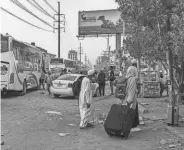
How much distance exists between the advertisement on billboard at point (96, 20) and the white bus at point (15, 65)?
928 inches

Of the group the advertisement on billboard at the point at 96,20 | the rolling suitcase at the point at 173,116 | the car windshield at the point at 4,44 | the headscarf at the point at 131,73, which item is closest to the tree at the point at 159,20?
the headscarf at the point at 131,73

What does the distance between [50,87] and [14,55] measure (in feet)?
8.74

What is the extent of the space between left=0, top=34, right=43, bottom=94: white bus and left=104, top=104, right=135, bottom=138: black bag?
10.2m

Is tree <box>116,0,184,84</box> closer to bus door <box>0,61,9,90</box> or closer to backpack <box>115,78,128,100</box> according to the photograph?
backpack <box>115,78,128,100</box>

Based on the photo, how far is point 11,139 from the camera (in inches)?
279

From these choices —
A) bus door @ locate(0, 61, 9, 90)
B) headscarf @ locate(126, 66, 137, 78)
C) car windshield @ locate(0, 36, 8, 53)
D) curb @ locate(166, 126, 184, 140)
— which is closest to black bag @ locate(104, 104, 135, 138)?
headscarf @ locate(126, 66, 137, 78)

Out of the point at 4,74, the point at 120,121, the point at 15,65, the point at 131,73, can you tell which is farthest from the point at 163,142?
the point at 15,65

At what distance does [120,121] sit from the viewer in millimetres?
7023

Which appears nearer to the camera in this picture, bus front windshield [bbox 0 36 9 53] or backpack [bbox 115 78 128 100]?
backpack [bbox 115 78 128 100]

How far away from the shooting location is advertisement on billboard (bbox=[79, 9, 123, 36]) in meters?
44.1

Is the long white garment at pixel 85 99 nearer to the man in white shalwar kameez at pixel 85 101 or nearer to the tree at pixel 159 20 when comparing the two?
the man in white shalwar kameez at pixel 85 101

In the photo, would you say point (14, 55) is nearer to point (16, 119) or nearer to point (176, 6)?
point (16, 119)

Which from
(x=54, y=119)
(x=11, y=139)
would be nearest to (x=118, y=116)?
(x=11, y=139)

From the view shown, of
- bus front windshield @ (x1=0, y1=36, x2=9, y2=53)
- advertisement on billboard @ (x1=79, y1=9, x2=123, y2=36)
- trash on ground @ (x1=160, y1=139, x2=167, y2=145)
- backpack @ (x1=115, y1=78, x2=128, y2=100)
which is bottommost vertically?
trash on ground @ (x1=160, y1=139, x2=167, y2=145)
